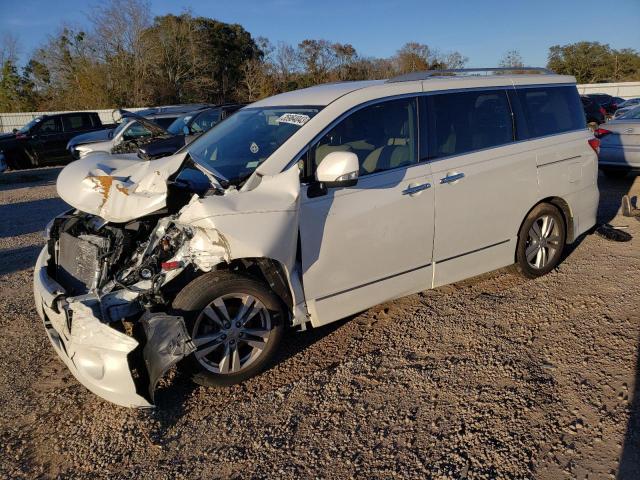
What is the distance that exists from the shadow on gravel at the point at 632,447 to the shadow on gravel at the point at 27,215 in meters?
7.96

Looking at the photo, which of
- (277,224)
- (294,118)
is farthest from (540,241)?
(277,224)

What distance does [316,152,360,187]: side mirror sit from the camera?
314 cm

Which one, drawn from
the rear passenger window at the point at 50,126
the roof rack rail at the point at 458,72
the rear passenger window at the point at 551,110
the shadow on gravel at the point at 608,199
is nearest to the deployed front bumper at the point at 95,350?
the roof rack rail at the point at 458,72

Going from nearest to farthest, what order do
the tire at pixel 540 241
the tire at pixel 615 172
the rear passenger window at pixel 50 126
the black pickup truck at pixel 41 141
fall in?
the tire at pixel 540 241, the tire at pixel 615 172, the black pickup truck at pixel 41 141, the rear passenger window at pixel 50 126

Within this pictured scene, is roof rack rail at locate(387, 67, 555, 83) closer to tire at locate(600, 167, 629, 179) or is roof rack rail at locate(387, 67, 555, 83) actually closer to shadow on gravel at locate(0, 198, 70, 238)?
tire at locate(600, 167, 629, 179)

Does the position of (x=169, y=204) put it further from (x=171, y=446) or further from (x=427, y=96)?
(x=427, y=96)

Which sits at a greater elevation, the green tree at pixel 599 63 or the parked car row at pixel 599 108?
the green tree at pixel 599 63

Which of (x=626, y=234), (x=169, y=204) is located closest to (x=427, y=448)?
(x=169, y=204)

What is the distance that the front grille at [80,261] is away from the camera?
324 centimetres

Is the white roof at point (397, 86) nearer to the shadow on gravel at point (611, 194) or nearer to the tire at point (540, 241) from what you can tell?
the tire at point (540, 241)

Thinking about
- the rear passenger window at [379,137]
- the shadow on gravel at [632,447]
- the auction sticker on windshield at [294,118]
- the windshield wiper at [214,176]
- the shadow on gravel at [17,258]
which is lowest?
the shadow on gravel at [632,447]

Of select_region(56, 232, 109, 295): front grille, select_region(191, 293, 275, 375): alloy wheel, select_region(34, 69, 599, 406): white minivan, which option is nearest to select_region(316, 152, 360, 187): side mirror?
select_region(34, 69, 599, 406): white minivan

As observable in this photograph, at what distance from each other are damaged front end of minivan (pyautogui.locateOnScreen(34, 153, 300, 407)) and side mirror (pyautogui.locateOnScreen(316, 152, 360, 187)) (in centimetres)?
20

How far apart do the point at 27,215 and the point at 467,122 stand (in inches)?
320
